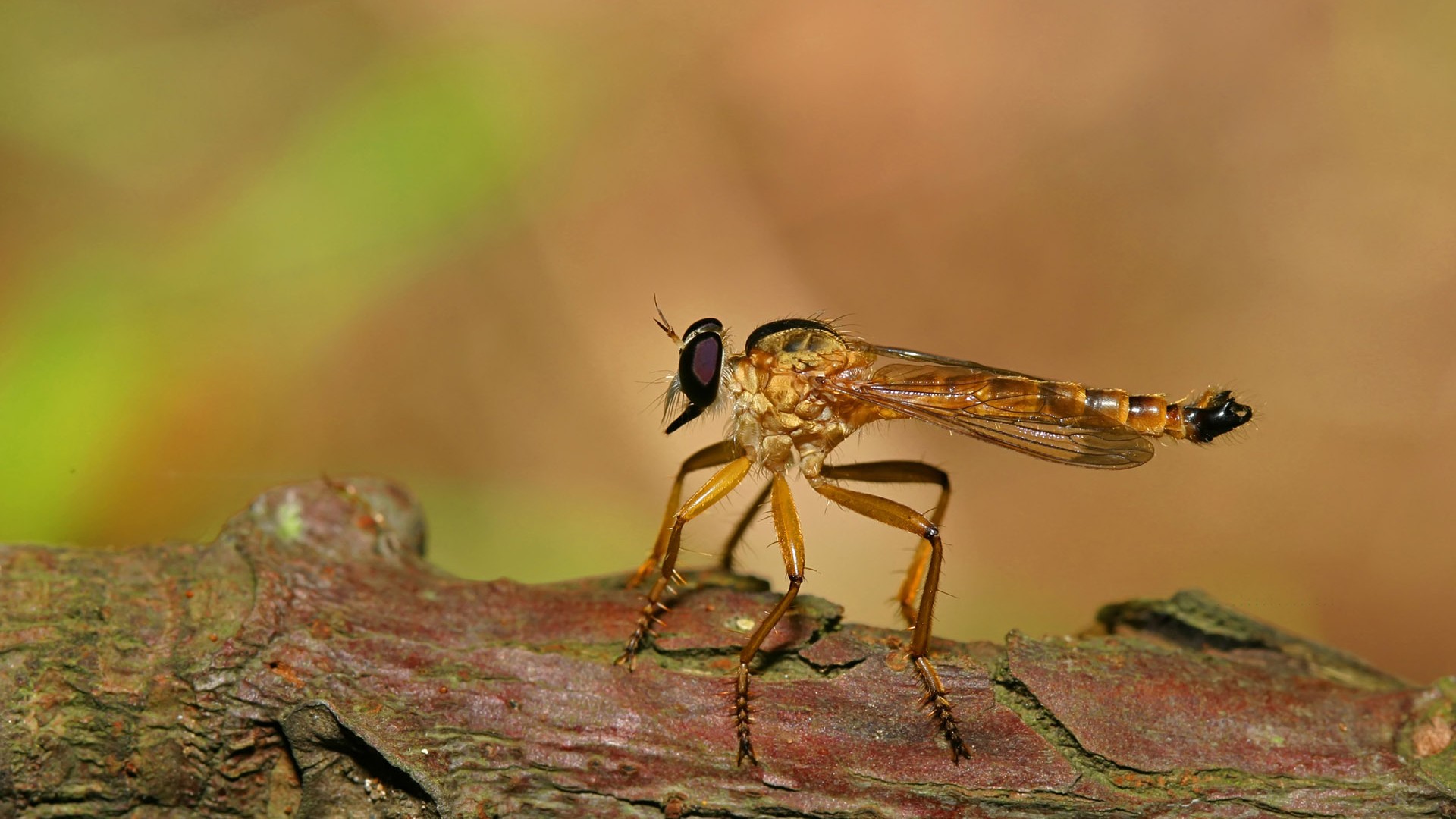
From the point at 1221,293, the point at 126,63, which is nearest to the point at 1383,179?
the point at 1221,293

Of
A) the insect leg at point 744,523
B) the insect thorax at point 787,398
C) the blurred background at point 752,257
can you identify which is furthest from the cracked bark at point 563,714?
the blurred background at point 752,257

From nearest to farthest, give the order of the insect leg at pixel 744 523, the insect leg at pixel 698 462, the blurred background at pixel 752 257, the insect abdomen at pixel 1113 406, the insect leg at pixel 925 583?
1. the insect leg at pixel 925 583
2. the insect abdomen at pixel 1113 406
3. the insect leg at pixel 698 462
4. the insect leg at pixel 744 523
5. the blurred background at pixel 752 257

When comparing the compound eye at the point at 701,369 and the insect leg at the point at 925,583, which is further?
the compound eye at the point at 701,369

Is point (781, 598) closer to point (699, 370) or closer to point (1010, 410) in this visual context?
point (699, 370)

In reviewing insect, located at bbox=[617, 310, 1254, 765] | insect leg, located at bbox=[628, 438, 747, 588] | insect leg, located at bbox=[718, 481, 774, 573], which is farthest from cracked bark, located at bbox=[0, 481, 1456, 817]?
insect leg, located at bbox=[718, 481, 774, 573]

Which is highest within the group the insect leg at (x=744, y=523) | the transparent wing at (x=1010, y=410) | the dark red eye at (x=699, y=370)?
the transparent wing at (x=1010, y=410)

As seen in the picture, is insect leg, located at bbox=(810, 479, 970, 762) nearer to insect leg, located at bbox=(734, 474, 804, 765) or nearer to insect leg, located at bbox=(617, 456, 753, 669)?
insect leg, located at bbox=(734, 474, 804, 765)

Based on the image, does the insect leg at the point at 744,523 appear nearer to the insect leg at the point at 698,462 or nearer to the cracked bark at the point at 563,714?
the insect leg at the point at 698,462
